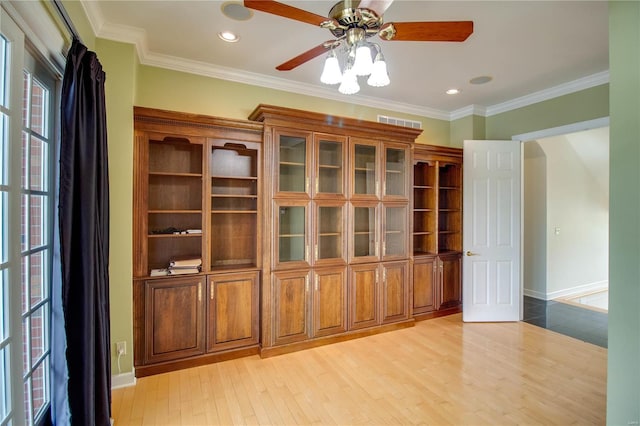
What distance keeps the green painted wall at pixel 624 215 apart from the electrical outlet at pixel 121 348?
3273 mm

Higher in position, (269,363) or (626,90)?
(626,90)

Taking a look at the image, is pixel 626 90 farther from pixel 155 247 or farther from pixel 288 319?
pixel 155 247

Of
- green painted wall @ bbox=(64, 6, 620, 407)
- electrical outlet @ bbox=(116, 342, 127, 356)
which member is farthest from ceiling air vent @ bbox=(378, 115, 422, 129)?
electrical outlet @ bbox=(116, 342, 127, 356)

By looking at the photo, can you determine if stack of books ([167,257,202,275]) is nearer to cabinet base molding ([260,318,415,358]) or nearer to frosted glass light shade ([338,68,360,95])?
cabinet base molding ([260,318,415,358])

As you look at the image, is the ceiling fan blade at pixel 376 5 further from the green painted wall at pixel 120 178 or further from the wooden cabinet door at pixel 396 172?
the wooden cabinet door at pixel 396 172

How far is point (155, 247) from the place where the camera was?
10.1 feet

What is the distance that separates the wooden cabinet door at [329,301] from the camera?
3.34m

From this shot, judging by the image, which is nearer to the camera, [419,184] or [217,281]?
[217,281]

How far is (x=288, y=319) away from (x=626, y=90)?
9.84 feet

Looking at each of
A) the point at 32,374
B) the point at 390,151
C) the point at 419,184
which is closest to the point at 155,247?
the point at 32,374

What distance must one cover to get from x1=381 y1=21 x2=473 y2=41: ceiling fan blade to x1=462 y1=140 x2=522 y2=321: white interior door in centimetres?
273

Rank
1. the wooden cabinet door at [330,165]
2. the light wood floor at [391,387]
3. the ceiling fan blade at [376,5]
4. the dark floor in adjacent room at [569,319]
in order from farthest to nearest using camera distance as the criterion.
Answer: the dark floor in adjacent room at [569,319], the wooden cabinet door at [330,165], the light wood floor at [391,387], the ceiling fan blade at [376,5]

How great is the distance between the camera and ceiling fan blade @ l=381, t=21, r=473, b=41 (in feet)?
5.35

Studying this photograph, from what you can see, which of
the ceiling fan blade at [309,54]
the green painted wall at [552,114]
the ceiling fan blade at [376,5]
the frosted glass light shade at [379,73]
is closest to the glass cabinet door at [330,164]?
the ceiling fan blade at [309,54]
